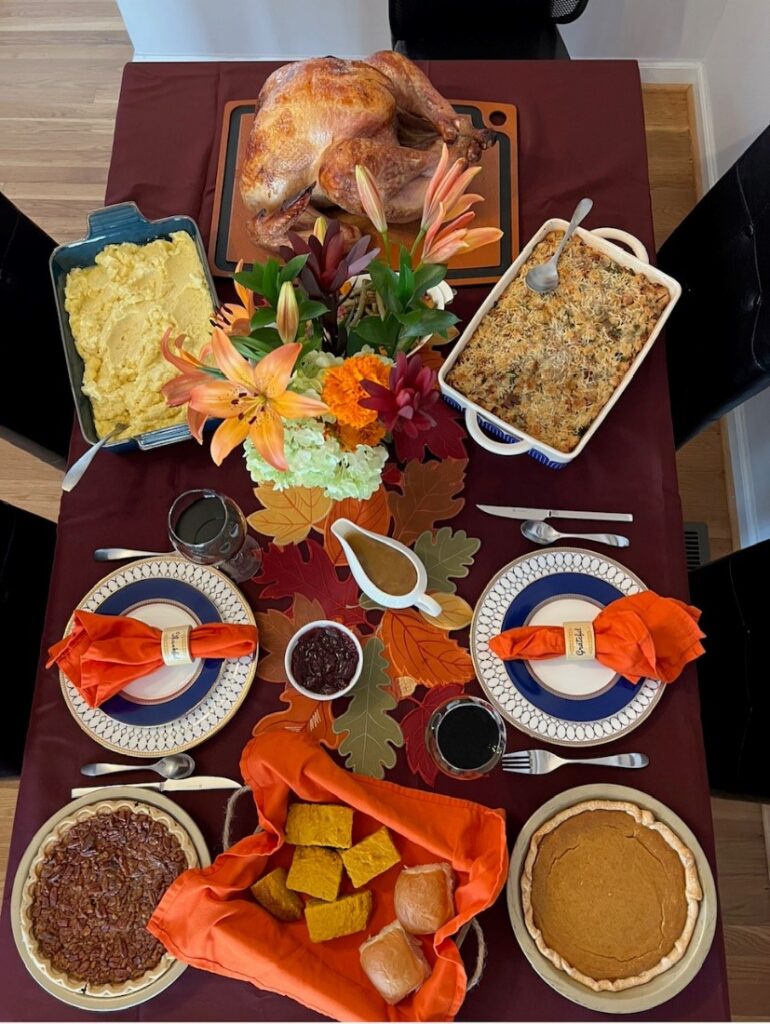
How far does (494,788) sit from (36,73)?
2.62 meters

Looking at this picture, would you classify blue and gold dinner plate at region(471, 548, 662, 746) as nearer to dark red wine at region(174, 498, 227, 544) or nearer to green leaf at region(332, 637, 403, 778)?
green leaf at region(332, 637, 403, 778)

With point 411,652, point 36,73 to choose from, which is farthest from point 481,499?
point 36,73

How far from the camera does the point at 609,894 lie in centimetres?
95

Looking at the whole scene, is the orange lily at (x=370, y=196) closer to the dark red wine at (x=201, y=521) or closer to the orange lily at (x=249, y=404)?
the orange lily at (x=249, y=404)

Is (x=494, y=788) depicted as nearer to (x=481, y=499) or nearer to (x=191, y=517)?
(x=481, y=499)

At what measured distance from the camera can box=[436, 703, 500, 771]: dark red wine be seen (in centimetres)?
99

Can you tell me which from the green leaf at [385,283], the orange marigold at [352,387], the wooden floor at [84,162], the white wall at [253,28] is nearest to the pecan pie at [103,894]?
the orange marigold at [352,387]

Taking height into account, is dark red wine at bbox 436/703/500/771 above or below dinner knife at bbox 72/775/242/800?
above

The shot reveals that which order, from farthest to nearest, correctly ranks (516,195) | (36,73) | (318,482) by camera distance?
(36,73)
(516,195)
(318,482)

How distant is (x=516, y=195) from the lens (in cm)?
132

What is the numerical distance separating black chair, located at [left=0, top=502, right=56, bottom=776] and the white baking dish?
0.76 metres

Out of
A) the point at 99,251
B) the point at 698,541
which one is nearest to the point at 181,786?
the point at 99,251

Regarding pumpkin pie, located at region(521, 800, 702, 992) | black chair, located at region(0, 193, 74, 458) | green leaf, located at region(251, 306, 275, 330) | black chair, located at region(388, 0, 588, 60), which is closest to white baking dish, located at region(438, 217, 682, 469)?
green leaf, located at region(251, 306, 275, 330)

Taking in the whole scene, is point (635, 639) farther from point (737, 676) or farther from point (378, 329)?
point (378, 329)
